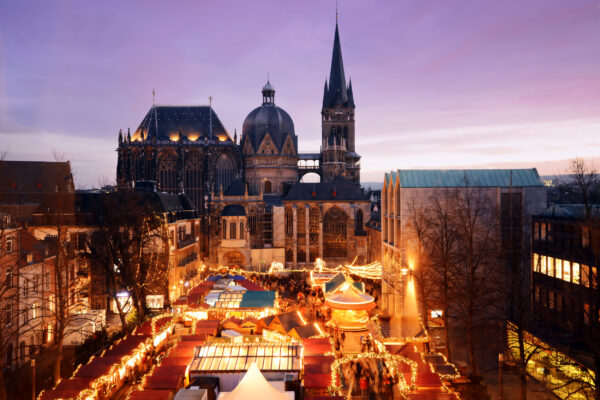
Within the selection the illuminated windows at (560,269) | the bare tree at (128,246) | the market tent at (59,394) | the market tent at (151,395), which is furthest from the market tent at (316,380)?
the bare tree at (128,246)

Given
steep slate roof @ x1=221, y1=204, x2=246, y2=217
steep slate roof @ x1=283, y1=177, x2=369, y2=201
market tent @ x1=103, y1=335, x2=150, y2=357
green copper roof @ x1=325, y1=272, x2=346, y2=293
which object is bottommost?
market tent @ x1=103, y1=335, x2=150, y2=357

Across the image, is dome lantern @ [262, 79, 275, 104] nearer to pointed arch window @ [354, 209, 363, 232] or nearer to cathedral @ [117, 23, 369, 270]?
cathedral @ [117, 23, 369, 270]

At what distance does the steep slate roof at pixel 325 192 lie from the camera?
5994 centimetres

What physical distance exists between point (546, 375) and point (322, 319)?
13.9m

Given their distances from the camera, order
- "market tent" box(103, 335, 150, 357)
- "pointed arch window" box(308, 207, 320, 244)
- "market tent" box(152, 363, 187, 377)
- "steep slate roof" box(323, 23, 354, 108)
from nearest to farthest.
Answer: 1. "market tent" box(152, 363, 187, 377)
2. "market tent" box(103, 335, 150, 357)
3. "pointed arch window" box(308, 207, 320, 244)
4. "steep slate roof" box(323, 23, 354, 108)

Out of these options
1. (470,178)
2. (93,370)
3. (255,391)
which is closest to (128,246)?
(93,370)

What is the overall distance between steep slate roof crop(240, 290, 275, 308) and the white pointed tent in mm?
13181

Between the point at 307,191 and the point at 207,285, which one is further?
the point at 307,191

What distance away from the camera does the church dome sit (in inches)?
2699

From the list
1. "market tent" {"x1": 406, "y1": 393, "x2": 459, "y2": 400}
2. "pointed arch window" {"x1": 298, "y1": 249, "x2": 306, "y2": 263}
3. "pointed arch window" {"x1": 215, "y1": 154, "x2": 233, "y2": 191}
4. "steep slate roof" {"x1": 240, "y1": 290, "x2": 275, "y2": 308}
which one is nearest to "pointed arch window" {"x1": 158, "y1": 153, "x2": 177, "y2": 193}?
"pointed arch window" {"x1": 215, "y1": 154, "x2": 233, "y2": 191}

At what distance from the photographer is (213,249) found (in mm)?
57688

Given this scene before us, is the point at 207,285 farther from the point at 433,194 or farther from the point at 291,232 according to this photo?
the point at 291,232

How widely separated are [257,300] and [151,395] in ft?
41.7

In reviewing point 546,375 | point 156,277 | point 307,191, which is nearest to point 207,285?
point 156,277
